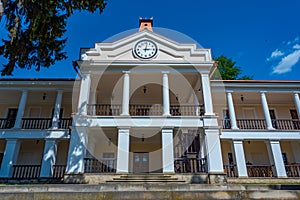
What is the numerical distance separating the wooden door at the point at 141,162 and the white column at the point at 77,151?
4033 mm

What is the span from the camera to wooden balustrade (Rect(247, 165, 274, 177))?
41.7 feet

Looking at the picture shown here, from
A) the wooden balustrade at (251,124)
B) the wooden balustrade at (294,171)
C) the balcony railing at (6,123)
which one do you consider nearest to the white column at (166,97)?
the wooden balustrade at (251,124)

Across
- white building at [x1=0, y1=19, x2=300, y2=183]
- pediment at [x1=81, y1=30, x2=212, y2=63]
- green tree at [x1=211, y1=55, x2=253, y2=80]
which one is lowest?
white building at [x1=0, y1=19, x2=300, y2=183]

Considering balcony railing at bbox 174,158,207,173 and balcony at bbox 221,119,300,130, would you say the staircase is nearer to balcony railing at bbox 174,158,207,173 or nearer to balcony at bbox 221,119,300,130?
balcony railing at bbox 174,158,207,173

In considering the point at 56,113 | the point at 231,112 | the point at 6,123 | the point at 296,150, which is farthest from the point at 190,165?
the point at 6,123

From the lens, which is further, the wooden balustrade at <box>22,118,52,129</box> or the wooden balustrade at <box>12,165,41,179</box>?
the wooden balustrade at <box>22,118,52,129</box>

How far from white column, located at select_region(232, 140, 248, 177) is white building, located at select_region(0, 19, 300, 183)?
0.17 feet

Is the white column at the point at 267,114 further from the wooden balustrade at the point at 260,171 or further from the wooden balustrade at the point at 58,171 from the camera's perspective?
the wooden balustrade at the point at 58,171

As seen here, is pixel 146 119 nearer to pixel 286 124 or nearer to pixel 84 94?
pixel 84 94

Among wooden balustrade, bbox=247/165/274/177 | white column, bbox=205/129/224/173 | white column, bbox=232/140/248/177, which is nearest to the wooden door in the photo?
white column, bbox=205/129/224/173

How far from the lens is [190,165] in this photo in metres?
10.6

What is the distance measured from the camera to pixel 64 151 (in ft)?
45.6

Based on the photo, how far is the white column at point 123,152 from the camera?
983 cm

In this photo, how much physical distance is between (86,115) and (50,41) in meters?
3.91
